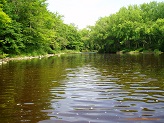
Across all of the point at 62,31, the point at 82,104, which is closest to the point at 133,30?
the point at 62,31

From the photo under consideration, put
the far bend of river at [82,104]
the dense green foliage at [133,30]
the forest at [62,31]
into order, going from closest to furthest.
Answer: the far bend of river at [82,104], the forest at [62,31], the dense green foliage at [133,30]

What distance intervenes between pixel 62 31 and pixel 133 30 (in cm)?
2865

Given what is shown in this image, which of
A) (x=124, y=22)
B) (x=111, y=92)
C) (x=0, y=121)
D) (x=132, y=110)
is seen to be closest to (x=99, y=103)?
(x=132, y=110)

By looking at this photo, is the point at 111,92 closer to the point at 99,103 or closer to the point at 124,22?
the point at 99,103

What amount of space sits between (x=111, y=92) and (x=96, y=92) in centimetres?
71

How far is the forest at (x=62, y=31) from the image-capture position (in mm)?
43562

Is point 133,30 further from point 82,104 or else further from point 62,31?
point 82,104

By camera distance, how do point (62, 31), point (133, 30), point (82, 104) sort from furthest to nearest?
point (62, 31), point (133, 30), point (82, 104)

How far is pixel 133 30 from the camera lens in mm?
87125

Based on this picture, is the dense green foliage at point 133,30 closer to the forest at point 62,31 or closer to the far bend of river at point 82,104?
Result: the forest at point 62,31

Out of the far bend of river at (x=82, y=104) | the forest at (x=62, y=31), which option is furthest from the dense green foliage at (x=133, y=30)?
the far bend of river at (x=82, y=104)

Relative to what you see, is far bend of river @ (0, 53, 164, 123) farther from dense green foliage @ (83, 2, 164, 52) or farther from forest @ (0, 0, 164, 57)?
dense green foliage @ (83, 2, 164, 52)

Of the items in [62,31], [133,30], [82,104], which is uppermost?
[62,31]

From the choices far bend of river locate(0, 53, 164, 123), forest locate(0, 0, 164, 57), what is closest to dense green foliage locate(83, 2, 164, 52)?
forest locate(0, 0, 164, 57)
